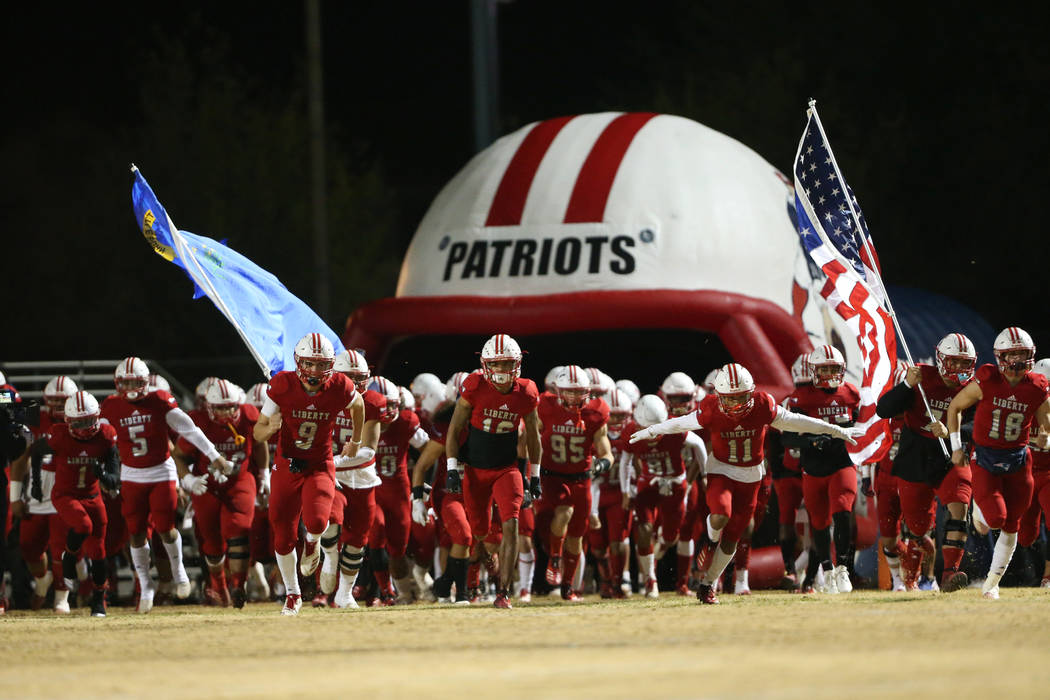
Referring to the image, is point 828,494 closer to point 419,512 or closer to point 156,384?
point 419,512

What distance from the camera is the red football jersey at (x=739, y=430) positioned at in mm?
13266

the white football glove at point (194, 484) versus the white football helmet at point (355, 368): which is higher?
the white football helmet at point (355, 368)

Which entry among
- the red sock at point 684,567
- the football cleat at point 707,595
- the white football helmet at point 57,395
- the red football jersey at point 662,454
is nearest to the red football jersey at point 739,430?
the football cleat at point 707,595

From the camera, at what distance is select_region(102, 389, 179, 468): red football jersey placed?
1420 centimetres

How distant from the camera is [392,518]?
48.9 feet

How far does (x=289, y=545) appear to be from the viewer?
41.5 ft

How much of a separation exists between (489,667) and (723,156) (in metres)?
14.2

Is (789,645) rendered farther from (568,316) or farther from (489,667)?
(568,316)

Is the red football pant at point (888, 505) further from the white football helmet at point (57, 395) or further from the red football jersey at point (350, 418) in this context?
the white football helmet at point (57, 395)

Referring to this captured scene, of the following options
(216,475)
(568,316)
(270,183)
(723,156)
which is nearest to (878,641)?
(216,475)

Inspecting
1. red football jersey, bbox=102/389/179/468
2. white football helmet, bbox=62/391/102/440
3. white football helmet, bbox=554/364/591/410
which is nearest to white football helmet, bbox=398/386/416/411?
white football helmet, bbox=554/364/591/410

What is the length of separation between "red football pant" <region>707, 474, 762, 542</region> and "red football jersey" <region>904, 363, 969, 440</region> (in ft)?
4.88

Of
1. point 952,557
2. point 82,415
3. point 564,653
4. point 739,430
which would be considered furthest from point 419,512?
point 564,653

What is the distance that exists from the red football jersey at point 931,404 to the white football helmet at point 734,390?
4.94ft
